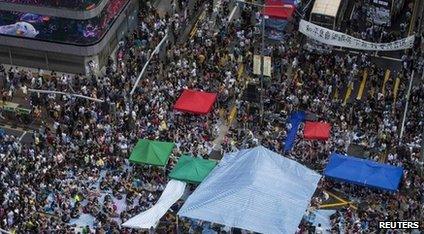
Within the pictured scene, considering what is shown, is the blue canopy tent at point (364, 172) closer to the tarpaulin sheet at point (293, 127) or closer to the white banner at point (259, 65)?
the tarpaulin sheet at point (293, 127)

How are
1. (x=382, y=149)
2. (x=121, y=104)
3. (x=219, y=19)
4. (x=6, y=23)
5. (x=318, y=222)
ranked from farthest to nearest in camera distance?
1. (x=219, y=19)
2. (x=6, y=23)
3. (x=121, y=104)
4. (x=382, y=149)
5. (x=318, y=222)

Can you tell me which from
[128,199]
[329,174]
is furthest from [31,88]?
[329,174]

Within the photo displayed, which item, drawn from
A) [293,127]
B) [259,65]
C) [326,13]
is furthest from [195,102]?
[326,13]

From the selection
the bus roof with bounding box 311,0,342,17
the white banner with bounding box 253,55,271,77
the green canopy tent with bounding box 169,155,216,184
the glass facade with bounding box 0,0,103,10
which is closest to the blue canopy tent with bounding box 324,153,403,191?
the green canopy tent with bounding box 169,155,216,184

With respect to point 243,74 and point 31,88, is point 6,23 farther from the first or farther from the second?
point 243,74
